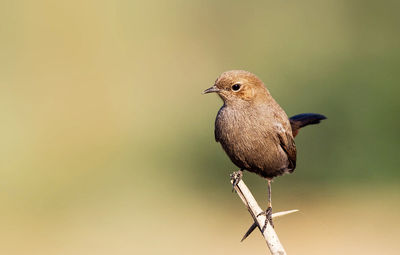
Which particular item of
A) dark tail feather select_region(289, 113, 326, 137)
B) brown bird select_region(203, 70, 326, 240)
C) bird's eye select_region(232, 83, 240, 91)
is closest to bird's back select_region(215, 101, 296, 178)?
brown bird select_region(203, 70, 326, 240)

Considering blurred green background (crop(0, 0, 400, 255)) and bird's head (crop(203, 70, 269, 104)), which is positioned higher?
bird's head (crop(203, 70, 269, 104))

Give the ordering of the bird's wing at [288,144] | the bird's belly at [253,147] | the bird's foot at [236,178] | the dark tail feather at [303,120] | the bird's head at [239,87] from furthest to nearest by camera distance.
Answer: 1. the dark tail feather at [303,120]
2. the bird's wing at [288,144]
3. the bird's head at [239,87]
4. the bird's belly at [253,147]
5. the bird's foot at [236,178]

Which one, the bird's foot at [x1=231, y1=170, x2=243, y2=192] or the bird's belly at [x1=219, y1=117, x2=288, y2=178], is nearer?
the bird's foot at [x1=231, y1=170, x2=243, y2=192]

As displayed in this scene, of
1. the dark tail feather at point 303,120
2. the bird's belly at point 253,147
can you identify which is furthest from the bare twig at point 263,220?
the dark tail feather at point 303,120

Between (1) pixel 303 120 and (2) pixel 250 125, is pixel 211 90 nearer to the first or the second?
(2) pixel 250 125

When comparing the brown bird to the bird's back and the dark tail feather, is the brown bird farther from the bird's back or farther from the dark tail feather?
the dark tail feather

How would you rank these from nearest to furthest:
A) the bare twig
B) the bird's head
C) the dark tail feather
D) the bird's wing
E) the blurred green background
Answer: the bare twig → the bird's head → the bird's wing → the dark tail feather → the blurred green background

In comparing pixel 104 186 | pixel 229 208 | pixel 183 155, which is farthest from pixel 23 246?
pixel 183 155

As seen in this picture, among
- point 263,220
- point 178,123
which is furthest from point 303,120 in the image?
point 178,123

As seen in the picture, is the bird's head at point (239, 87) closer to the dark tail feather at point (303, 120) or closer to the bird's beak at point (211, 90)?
the bird's beak at point (211, 90)

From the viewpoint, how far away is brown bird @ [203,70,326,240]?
5562 millimetres

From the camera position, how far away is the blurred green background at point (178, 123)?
1240 centimetres

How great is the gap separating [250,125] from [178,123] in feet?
40.1

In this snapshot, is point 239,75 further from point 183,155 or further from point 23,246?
point 183,155
